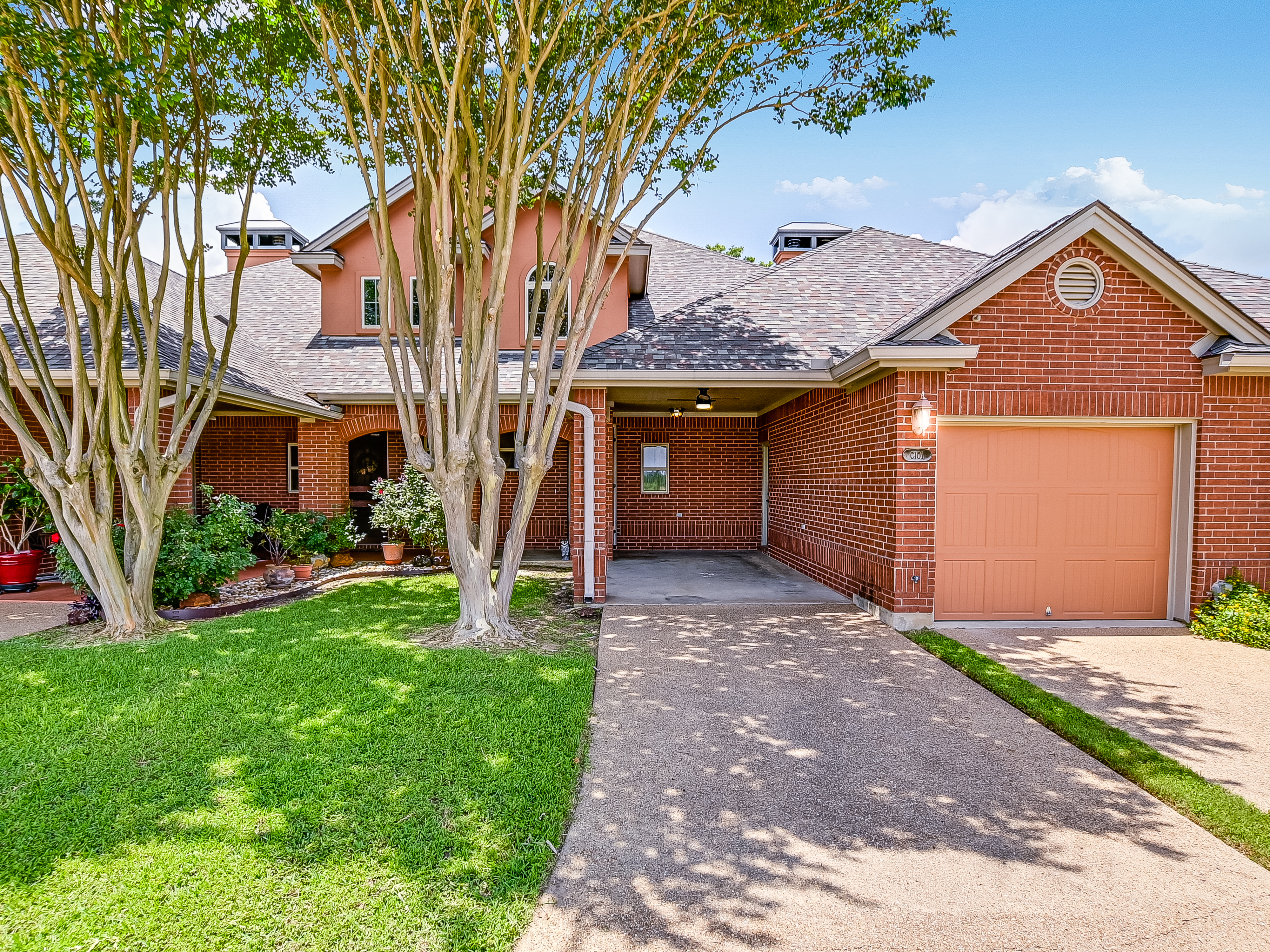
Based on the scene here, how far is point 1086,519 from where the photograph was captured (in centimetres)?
753

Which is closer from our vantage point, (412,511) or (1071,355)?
(1071,355)

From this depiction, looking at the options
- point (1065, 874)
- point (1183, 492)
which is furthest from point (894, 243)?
point (1065, 874)

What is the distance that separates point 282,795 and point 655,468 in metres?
11.3

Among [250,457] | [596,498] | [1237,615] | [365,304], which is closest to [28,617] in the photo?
[250,457]

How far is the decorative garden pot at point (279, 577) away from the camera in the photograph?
374 inches

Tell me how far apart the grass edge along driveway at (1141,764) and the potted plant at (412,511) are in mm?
8074

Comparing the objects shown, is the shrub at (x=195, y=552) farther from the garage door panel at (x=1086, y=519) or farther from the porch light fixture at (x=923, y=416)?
the garage door panel at (x=1086, y=519)

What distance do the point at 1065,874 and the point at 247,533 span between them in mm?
9078

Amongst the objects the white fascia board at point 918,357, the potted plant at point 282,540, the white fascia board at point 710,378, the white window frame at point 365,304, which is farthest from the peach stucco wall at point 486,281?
the white fascia board at point 918,357

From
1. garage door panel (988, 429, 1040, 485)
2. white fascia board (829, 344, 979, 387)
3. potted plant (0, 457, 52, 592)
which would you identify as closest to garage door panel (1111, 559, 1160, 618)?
garage door panel (988, 429, 1040, 485)

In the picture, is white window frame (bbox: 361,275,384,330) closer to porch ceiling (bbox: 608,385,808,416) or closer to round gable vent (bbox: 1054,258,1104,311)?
porch ceiling (bbox: 608,385,808,416)

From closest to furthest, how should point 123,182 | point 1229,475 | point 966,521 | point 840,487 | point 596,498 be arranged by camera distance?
point 123,182 → point 1229,475 → point 966,521 → point 596,498 → point 840,487

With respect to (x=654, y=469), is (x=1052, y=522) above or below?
below

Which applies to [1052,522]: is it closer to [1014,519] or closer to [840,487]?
[1014,519]
